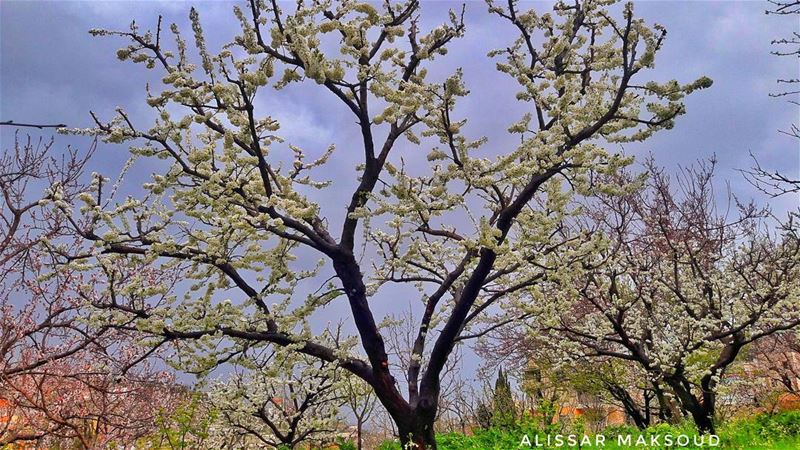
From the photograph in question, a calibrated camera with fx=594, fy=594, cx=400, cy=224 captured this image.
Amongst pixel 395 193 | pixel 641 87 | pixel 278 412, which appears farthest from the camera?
pixel 278 412

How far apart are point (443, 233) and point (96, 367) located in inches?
220

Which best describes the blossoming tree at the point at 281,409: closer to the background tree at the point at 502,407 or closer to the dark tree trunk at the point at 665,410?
the background tree at the point at 502,407

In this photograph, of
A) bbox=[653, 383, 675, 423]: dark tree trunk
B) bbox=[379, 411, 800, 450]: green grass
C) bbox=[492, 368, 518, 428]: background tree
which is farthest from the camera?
bbox=[492, 368, 518, 428]: background tree

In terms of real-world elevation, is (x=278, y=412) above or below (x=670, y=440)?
above

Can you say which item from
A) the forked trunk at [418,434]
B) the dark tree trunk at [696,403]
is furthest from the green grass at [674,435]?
the forked trunk at [418,434]

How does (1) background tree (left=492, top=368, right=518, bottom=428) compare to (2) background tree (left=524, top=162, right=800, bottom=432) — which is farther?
(1) background tree (left=492, top=368, right=518, bottom=428)

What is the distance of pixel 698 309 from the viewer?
453 inches

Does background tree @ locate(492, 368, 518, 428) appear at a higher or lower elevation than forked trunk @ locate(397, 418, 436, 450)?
higher

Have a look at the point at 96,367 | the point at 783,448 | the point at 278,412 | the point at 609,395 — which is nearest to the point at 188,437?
the point at 278,412

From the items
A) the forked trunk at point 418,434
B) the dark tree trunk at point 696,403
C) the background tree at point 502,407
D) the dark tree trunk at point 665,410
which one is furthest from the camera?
the background tree at point 502,407

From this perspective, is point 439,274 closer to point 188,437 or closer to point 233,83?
point 233,83

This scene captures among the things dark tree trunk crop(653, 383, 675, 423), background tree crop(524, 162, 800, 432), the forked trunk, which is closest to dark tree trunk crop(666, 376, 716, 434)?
background tree crop(524, 162, 800, 432)

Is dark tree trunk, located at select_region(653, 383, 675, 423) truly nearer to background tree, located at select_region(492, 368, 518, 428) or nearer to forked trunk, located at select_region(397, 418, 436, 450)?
background tree, located at select_region(492, 368, 518, 428)

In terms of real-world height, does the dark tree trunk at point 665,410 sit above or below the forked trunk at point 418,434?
above
